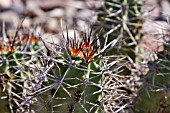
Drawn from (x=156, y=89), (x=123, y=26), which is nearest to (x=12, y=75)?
(x=156, y=89)

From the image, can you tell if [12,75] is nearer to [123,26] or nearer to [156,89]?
[156,89]

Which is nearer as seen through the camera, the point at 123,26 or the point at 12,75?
the point at 12,75

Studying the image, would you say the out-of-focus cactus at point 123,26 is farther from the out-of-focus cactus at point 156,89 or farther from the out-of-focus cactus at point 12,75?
the out-of-focus cactus at point 12,75

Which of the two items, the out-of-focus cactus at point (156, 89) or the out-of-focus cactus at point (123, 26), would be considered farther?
the out-of-focus cactus at point (123, 26)

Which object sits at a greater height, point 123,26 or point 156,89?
point 123,26

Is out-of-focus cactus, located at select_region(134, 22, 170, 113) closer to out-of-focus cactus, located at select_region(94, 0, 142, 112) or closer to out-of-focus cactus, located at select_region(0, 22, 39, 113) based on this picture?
out-of-focus cactus, located at select_region(94, 0, 142, 112)

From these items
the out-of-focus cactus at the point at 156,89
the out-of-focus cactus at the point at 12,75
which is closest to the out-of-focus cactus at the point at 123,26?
the out-of-focus cactus at the point at 156,89

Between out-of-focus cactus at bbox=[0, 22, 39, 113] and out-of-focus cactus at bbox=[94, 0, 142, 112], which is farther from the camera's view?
out-of-focus cactus at bbox=[94, 0, 142, 112]

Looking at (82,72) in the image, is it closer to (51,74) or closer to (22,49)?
(51,74)

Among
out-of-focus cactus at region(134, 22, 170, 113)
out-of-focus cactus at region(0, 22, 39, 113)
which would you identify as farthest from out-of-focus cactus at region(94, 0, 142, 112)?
out-of-focus cactus at region(0, 22, 39, 113)

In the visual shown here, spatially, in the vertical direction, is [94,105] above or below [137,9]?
below

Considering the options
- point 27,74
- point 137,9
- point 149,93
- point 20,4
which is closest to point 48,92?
point 27,74
